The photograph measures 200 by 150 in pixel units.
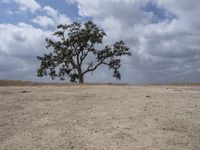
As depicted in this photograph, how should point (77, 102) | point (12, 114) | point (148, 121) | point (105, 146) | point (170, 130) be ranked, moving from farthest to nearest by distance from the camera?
point (77, 102) → point (12, 114) → point (148, 121) → point (170, 130) → point (105, 146)

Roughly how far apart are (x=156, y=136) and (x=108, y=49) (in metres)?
28.9

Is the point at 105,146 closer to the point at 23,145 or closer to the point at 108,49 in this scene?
the point at 23,145

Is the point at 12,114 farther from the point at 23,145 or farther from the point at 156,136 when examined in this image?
the point at 156,136

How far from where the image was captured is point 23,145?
9578 millimetres

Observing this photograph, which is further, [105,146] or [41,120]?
[41,120]

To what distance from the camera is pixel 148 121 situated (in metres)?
11.0

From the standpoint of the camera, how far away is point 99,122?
1101 cm

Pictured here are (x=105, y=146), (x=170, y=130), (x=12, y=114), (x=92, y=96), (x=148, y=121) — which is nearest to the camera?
(x=105, y=146)

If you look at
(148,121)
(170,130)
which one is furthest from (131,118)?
(170,130)

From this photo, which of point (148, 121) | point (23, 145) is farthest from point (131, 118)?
point (23, 145)

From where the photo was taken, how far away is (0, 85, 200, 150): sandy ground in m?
9.50

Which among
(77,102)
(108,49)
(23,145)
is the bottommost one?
(23,145)

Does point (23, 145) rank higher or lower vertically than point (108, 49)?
lower

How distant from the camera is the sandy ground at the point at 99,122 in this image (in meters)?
9.50
